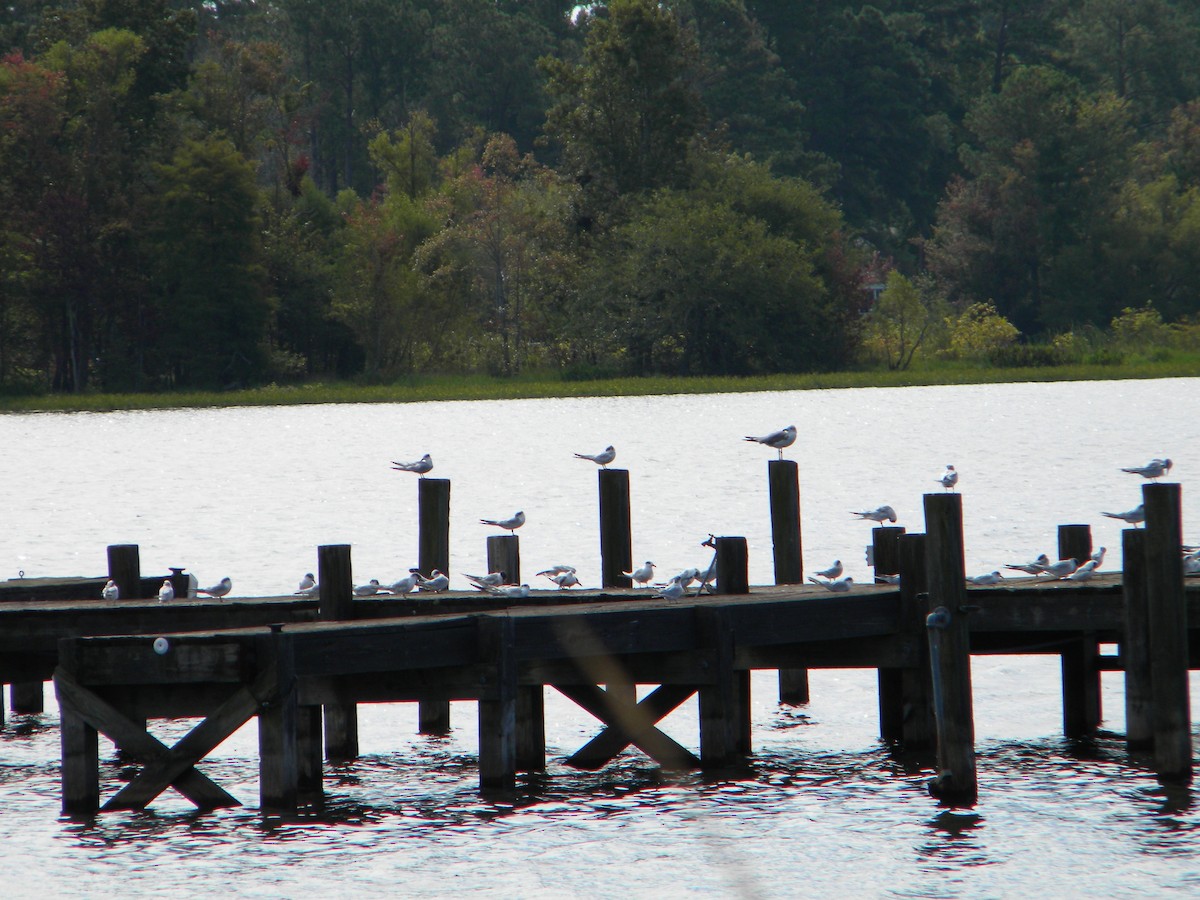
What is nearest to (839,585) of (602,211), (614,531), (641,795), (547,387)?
(641,795)

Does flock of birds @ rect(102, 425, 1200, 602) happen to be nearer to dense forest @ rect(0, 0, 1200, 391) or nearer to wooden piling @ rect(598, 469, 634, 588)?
wooden piling @ rect(598, 469, 634, 588)

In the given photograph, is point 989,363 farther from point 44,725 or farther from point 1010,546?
point 44,725

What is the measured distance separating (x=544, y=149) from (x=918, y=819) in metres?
106

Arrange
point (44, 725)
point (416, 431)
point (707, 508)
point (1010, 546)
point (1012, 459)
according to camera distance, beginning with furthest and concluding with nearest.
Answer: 1. point (416, 431)
2. point (1012, 459)
3. point (707, 508)
4. point (1010, 546)
5. point (44, 725)

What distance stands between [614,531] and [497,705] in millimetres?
4892

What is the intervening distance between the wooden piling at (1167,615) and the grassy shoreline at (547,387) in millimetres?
63854

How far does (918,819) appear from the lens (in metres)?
16.9

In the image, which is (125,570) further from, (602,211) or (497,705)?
(602,211)

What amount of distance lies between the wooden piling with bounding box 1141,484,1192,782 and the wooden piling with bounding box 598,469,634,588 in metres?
6.15

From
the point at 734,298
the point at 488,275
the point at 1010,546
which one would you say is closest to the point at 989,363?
the point at 734,298

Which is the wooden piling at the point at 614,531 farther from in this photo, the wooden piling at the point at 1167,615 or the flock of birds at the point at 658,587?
the wooden piling at the point at 1167,615

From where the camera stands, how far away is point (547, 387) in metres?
84.2

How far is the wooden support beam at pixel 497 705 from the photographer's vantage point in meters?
16.3

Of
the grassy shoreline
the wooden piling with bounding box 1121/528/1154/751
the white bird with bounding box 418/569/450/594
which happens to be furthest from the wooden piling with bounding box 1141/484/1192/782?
the grassy shoreline
